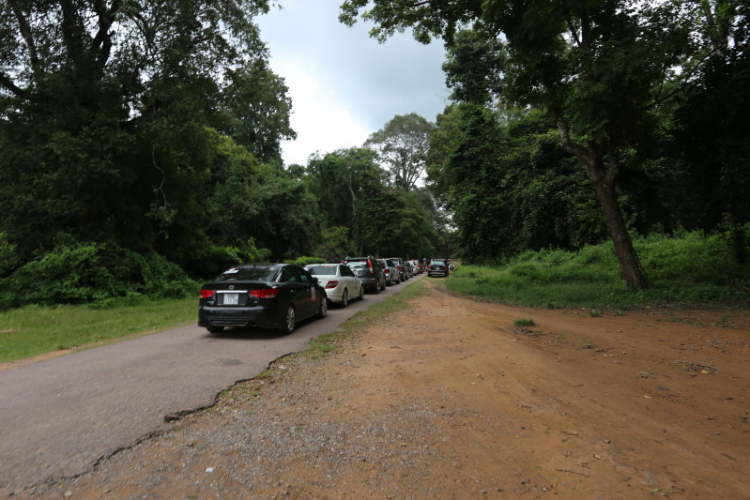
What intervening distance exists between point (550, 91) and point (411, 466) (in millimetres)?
13042

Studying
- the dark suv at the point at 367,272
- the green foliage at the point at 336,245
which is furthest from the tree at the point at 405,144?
the dark suv at the point at 367,272

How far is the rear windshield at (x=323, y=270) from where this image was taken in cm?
1371

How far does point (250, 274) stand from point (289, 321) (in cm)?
132

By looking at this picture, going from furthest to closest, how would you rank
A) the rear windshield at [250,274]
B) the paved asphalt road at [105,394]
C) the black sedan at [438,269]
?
the black sedan at [438,269], the rear windshield at [250,274], the paved asphalt road at [105,394]

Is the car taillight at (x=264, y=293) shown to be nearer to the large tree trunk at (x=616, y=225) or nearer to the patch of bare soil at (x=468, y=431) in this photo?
the patch of bare soil at (x=468, y=431)

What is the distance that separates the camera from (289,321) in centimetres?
881

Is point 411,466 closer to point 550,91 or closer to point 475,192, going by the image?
point 550,91

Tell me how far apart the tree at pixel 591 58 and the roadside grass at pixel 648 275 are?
1.18 m

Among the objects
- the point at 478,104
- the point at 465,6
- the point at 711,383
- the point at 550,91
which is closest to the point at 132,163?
the point at 465,6

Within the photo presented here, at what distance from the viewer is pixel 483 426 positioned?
3.78m

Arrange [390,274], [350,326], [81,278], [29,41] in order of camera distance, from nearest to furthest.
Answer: [350,326] → [81,278] → [29,41] → [390,274]

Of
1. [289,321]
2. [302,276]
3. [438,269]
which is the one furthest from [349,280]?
[438,269]

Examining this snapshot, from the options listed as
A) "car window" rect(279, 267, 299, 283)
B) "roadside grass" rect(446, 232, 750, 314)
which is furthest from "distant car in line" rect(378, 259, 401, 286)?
"car window" rect(279, 267, 299, 283)

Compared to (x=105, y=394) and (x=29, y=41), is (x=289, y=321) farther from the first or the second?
(x=29, y=41)
